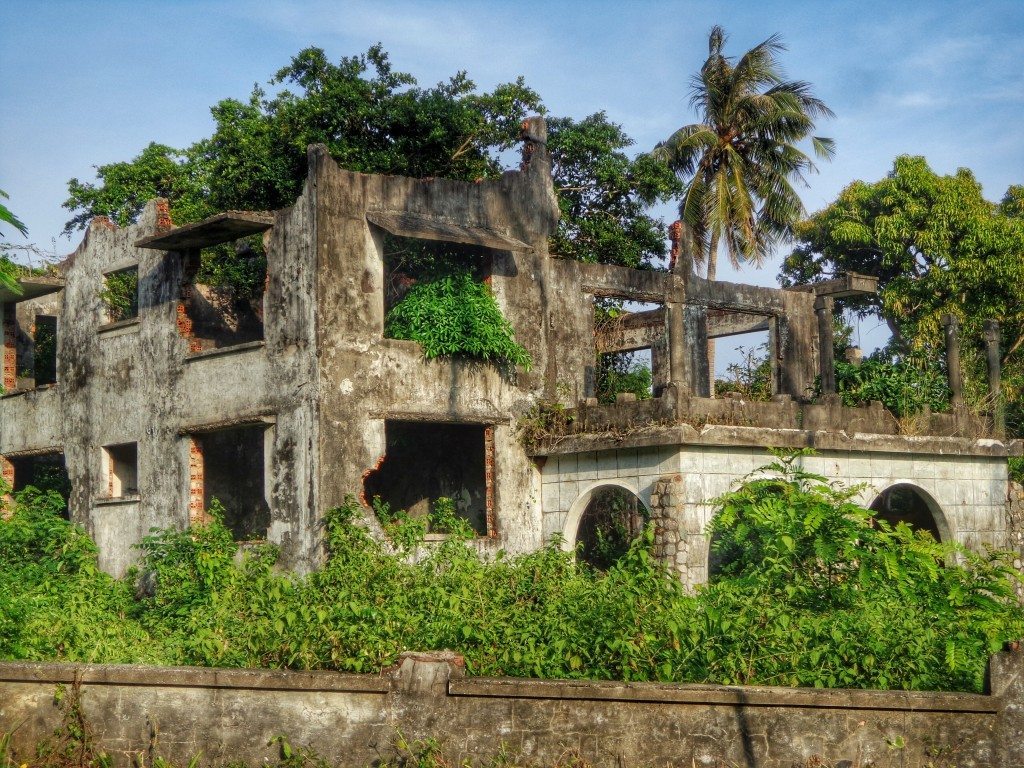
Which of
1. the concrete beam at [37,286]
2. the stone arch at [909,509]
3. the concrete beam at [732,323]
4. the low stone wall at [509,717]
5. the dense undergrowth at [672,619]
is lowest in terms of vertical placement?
the low stone wall at [509,717]

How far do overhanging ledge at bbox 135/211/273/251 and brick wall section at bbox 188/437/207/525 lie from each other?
258 cm

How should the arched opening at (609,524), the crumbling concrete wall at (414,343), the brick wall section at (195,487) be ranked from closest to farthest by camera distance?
1. the crumbling concrete wall at (414,343)
2. the brick wall section at (195,487)
3. the arched opening at (609,524)

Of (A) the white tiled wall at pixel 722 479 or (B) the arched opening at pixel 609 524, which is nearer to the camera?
(A) the white tiled wall at pixel 722 479

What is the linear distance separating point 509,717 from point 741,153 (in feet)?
69.5

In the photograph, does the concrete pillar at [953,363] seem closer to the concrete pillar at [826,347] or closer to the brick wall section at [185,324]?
the concrete pillar at [826,347]

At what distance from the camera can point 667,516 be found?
14.7 m

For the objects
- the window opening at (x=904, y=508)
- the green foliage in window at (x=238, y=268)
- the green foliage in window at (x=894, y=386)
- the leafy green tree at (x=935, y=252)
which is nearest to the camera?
the green foliage in window at (x=894, y=386)

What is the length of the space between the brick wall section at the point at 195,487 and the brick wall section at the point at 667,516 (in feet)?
19.5

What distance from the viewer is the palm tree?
85.4 feet

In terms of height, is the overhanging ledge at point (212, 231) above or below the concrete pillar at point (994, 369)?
above

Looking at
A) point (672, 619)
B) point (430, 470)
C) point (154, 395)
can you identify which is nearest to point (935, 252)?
point (430, 470)

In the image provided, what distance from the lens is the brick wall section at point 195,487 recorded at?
54.2 ft

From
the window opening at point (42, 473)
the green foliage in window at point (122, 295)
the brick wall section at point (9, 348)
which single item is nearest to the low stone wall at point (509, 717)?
the green foliage in window at point (122, 295)

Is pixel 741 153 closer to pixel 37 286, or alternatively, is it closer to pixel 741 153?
pixel 741 153
